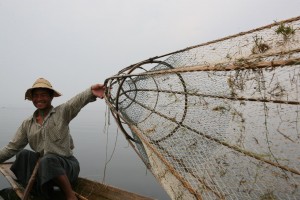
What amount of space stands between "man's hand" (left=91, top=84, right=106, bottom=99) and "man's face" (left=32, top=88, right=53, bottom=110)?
69cm

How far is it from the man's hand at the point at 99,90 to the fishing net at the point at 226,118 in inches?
4.7

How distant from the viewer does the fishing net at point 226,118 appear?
8.04ft

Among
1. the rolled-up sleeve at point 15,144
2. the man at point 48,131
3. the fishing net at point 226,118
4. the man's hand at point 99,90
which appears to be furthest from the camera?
the rolled-up sleeve at point 15,144

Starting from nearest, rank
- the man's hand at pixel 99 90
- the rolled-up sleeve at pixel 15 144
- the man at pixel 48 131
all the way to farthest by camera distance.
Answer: the man at pixel 48 131 < the man's hand at pixel 99 90 < the rolled-up sleeve at pixel 15 144

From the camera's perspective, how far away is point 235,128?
10.7 ft

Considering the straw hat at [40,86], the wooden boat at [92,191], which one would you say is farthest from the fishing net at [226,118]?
the straw hat at [40,86]

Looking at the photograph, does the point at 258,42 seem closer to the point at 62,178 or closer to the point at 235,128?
the point at 235,128

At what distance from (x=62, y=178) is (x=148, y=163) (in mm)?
1105

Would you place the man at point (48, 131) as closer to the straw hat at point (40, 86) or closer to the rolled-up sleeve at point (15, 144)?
the straw hat at point (40, 86)

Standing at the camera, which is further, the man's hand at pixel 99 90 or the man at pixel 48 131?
the man's hand at pixel 99 90

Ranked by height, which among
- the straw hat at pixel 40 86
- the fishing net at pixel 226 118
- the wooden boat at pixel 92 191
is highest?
the straw hat at pixel 40 86

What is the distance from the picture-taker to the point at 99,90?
13.6 feet

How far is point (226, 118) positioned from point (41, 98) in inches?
100

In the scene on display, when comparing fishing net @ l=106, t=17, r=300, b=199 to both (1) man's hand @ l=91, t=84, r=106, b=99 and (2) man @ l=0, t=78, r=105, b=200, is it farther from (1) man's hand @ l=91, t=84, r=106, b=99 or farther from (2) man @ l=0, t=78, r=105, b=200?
(2) man @ l=0, t=78, r=105, b=200
